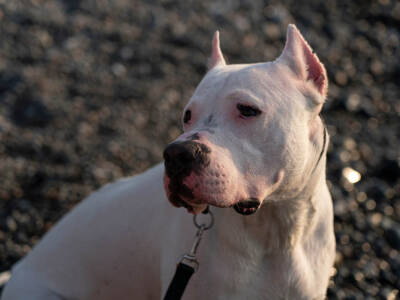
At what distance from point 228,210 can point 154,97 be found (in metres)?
4.47

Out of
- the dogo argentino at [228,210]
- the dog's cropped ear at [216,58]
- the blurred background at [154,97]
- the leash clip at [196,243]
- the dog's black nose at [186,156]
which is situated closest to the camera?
the dog's black nose at [186,156]

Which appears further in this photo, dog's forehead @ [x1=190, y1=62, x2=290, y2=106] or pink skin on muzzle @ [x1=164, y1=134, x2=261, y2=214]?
dog's forehead @ [x1=190, y1=62, x2=290, y2=106]

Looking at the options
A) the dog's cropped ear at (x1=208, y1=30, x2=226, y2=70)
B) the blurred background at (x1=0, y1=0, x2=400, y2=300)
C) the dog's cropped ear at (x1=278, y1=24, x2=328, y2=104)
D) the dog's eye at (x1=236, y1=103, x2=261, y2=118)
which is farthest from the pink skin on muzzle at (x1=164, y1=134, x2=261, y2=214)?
the blurred background at (x1=0, y1=0, x2=400, y2=300)

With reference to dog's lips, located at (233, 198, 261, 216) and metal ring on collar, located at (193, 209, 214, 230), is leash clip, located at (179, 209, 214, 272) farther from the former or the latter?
dog's lips, located at (233, 198, 261, 216)

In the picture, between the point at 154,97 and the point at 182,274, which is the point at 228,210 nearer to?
the point at 182,274

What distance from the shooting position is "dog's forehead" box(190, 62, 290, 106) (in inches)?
94.0

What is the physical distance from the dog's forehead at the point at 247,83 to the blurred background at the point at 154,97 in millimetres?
2288

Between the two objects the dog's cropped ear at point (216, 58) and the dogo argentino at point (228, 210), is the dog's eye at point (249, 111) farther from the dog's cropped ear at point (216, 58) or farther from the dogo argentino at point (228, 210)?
the dog's cropped ear at point (216, 58)

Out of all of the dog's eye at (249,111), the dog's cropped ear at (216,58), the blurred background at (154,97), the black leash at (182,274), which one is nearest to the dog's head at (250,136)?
the dog's eye at (249,111)

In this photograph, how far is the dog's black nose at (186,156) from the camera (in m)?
2.15

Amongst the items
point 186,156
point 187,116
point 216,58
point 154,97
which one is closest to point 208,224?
point 187,116

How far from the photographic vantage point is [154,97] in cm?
694

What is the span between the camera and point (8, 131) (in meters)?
6.16

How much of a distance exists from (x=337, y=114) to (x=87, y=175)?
3.13 metres
